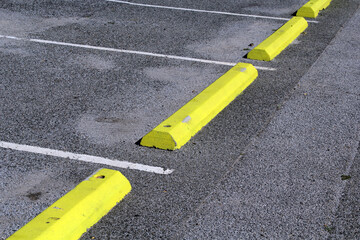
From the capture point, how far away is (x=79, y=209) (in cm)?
363

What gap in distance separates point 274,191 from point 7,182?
2037 mm

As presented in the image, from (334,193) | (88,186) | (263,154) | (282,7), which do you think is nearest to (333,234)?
(334,193)

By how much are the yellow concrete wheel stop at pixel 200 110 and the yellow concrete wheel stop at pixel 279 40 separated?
73 cm

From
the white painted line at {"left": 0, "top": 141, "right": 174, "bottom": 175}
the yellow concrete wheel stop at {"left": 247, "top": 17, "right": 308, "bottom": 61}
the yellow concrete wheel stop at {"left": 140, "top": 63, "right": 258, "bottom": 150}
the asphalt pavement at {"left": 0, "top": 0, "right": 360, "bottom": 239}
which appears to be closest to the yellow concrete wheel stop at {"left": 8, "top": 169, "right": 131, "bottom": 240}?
the asphalt pavement at {"left": 0, "top": 0, "right": 360, "bottom": 239}

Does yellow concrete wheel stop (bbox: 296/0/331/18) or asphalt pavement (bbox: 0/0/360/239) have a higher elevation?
asphalt pavement (bbox: 0/0/360/239)

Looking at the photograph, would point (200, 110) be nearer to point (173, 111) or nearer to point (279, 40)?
point (173, 111)

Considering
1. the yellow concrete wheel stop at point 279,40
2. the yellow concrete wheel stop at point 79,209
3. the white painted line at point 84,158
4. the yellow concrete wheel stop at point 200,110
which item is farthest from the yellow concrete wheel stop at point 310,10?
the yellow concrete wheel stop at point 79,209

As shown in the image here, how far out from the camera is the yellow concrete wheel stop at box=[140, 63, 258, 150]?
Result: 4781mm

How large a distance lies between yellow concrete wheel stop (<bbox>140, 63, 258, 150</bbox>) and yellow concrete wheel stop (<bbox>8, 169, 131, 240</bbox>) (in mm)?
782

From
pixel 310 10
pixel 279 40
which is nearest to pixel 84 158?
pixel 279 40

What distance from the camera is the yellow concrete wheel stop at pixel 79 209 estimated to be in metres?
3.38

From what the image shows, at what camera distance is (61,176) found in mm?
4254

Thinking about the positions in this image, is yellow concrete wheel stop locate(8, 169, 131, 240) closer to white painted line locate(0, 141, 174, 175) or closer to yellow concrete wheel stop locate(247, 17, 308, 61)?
white painted line locate(0, 141, 174, 175)

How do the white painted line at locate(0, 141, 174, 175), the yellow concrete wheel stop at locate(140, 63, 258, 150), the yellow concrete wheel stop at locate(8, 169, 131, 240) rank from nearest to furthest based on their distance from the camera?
the yellow concrete wheel stop at locate(8, 169, 131, 240)
the white painted line at locate(0, 141, 174, 175)
the yellow concrete wheel stop at locate(140, 63, 258, 150)
